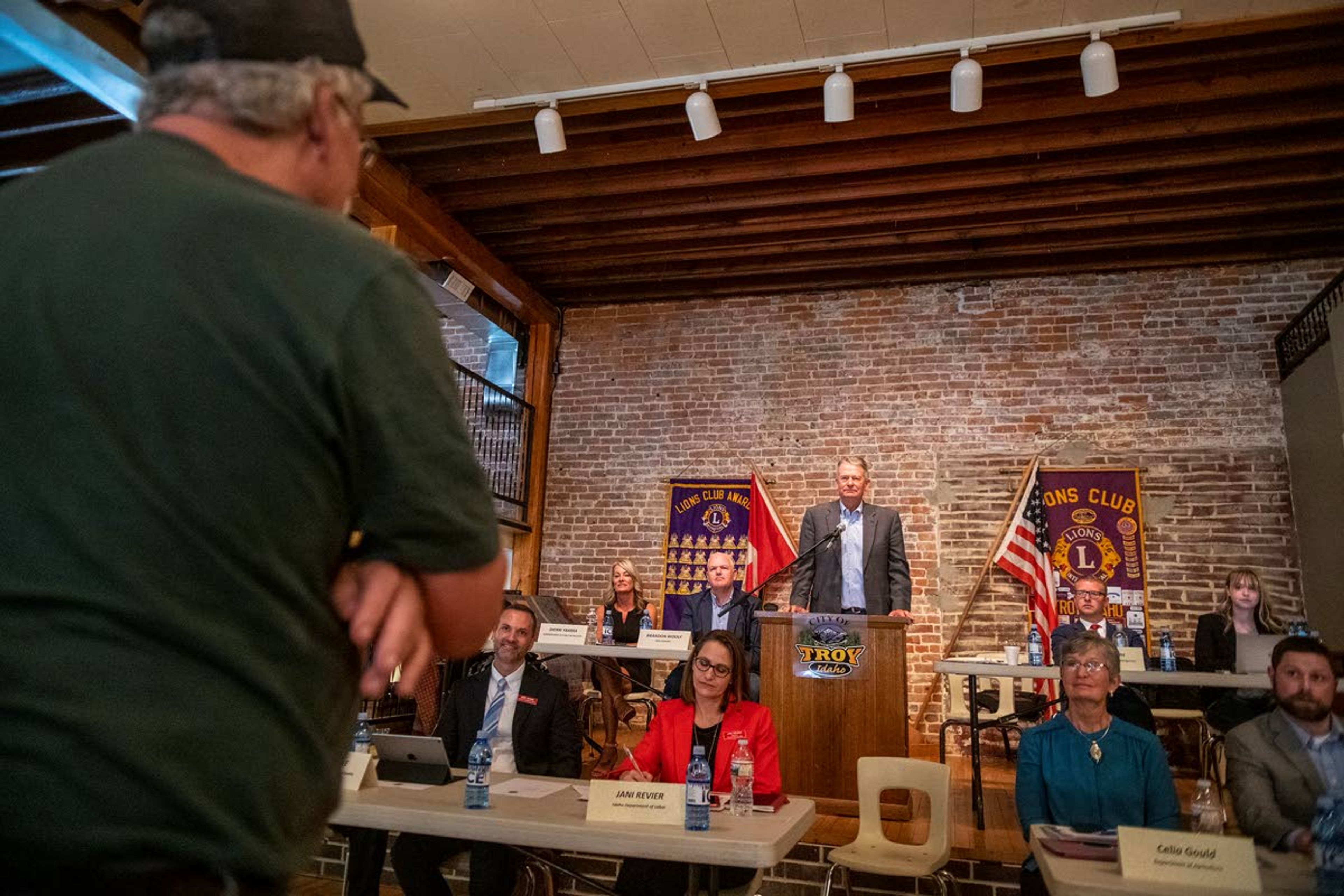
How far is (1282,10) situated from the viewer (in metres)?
4.24

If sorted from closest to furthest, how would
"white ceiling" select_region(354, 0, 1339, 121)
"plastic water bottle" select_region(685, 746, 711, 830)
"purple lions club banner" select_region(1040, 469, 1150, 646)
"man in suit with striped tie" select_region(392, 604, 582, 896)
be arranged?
"plastic water bottle" select_region(685, 746, 711, 830) → "man in suit with striped tie" select_region(392, 604, 582, 896) → "white ceiling" select_region(354, 0, 1339, 121) → "purple lions club banner" select_region(1040, 469, 1150, 646)

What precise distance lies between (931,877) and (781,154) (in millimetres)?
4229

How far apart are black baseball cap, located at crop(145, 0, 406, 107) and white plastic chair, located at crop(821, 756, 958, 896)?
3144mm

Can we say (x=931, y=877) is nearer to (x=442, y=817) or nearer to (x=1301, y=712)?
(x=1301, y=712)

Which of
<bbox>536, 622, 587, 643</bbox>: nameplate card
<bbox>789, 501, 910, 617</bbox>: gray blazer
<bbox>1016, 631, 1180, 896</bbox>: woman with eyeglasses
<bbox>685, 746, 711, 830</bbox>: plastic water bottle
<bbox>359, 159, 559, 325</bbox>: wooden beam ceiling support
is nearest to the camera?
<bbox>685, 746, 711, 830</bbox>: plastic water bottle

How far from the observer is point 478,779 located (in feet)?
8.00

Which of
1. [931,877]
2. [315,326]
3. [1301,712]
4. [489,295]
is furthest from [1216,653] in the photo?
[315,326]

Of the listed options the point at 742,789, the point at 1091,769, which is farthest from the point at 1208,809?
the point at 742,789

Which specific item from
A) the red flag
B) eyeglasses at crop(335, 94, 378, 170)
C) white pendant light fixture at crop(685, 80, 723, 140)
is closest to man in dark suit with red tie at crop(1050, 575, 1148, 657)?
the red flag

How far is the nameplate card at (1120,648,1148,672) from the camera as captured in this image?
4.46 meters

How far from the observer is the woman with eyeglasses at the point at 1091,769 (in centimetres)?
287

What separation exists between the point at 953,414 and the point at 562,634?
12.3ft

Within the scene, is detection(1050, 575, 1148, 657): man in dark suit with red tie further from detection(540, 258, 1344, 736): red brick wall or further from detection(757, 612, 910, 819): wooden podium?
detection(757, 612, 910, 819): wooden podium

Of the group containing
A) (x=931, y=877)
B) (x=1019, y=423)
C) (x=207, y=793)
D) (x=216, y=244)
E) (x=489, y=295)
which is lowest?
(x=931, y=877)
